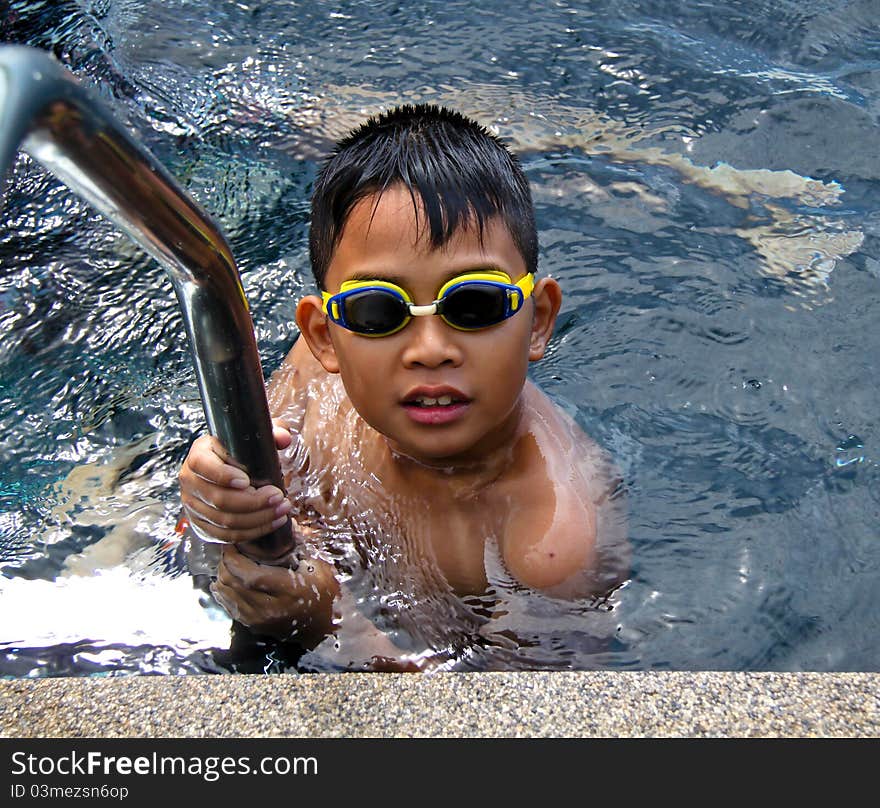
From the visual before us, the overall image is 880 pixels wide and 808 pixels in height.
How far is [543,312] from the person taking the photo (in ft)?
9.03

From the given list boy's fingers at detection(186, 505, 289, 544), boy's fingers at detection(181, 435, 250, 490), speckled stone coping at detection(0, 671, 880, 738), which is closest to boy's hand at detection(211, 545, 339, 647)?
boy's fingers at detection(186, 505, 289, 544)

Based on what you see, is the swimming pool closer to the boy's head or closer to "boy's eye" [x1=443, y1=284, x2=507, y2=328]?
the boy's head

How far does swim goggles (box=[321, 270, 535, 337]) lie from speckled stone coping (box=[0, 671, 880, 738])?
81 cm

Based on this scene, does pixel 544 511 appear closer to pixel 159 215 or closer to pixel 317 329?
pixel 317 329

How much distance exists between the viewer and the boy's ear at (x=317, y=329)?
2.79 meters

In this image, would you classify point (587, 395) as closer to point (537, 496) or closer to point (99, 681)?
point (537, 496)

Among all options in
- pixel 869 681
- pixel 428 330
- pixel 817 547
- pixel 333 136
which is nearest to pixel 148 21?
pixel 333 136

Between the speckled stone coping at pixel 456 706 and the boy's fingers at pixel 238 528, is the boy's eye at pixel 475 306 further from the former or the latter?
the speckled stone coping at pixel 456 706

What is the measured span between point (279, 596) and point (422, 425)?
53 cm

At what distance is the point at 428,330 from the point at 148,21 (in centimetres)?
357

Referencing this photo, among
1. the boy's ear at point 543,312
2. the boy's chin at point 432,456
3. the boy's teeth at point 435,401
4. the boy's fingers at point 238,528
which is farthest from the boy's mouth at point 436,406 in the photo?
the boy's fingers at point 238,528

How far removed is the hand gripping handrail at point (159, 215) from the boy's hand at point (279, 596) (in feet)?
1.42

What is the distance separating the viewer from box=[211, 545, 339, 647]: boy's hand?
2.52 meters

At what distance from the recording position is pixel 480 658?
2.75 meters
